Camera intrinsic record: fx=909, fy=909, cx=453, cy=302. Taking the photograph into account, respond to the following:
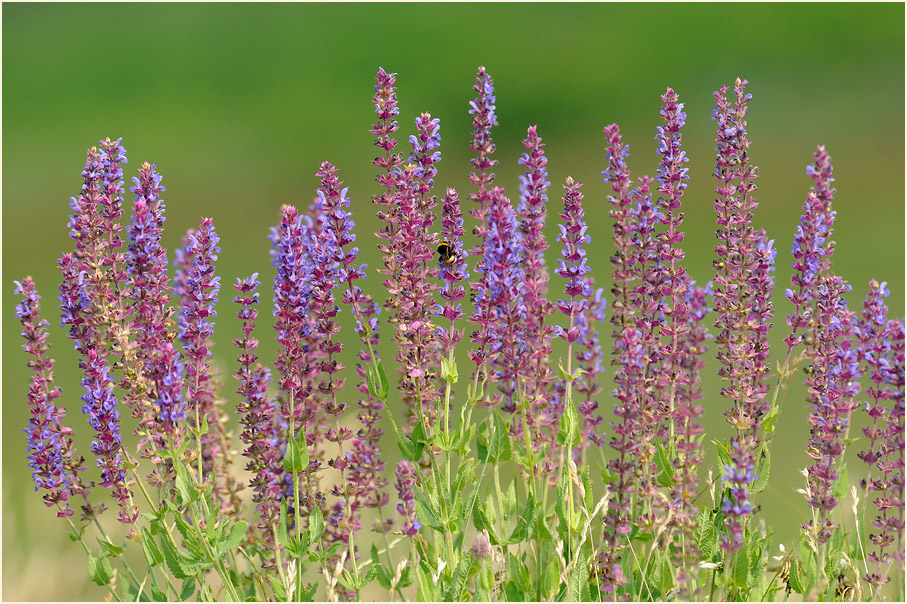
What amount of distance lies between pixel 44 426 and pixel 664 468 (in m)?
2.27

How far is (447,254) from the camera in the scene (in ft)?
10.6

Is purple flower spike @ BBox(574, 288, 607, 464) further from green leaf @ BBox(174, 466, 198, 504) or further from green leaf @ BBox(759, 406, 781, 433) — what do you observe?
green leaf @ BBox(174, 466, 198, 504)

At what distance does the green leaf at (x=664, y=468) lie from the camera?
333 cm

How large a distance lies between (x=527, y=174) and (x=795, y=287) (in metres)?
1.10

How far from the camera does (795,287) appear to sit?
3379 mm

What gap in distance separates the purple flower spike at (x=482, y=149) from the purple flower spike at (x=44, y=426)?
1.62m

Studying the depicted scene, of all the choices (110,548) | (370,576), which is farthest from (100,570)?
(370,576)

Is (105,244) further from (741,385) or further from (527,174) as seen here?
(741,385)

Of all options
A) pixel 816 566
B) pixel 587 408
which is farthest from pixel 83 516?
pixel 816 566

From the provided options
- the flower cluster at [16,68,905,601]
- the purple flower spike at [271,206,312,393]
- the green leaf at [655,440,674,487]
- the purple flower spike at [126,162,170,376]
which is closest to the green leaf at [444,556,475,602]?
the flower cluster at [16,68,905,601]

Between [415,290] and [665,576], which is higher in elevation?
[415,290]

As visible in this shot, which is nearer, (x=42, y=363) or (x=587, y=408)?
(x=42, y=363)

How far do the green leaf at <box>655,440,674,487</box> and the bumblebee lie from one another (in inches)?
39.5

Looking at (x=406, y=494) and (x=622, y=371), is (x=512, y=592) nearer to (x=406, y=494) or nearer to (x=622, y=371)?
(x=406, y=494)
